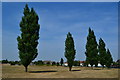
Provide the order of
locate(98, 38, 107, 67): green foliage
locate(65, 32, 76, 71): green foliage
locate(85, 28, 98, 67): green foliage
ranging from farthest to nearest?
locate(98, 38, 107, 67): green foliage → locate(85, 28, 98, 67): green foliage → locate(65, 32, 76, 71): green foliage

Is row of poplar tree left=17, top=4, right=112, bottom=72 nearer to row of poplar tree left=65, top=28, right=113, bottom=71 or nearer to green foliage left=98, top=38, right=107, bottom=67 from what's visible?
row of poplar tree left=65, top=28, right=113, bottom=71

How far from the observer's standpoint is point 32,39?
41219mm

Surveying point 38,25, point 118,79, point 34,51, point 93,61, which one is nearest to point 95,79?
point 118,79

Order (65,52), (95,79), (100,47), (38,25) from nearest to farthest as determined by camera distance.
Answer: (95,79) < (38,25) < (65,52) < (100,47)

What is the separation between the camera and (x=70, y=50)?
48.2 m

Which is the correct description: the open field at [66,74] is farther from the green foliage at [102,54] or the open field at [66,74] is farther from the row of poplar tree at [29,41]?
the green foliage at [102,54]

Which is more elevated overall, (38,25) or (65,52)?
(38,25)

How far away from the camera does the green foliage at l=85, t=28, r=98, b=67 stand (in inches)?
2239

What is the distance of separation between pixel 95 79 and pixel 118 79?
3380 mm

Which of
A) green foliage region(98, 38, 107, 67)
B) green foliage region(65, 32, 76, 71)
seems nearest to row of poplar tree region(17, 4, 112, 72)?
green foliage region(65, 32, 76, 71)

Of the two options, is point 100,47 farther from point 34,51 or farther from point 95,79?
point 95,79

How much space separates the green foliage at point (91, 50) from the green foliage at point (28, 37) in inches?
850

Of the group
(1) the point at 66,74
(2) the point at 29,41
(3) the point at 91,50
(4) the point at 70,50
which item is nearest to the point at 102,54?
(3) the point at 91,50

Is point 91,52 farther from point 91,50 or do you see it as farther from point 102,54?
point 102,54
